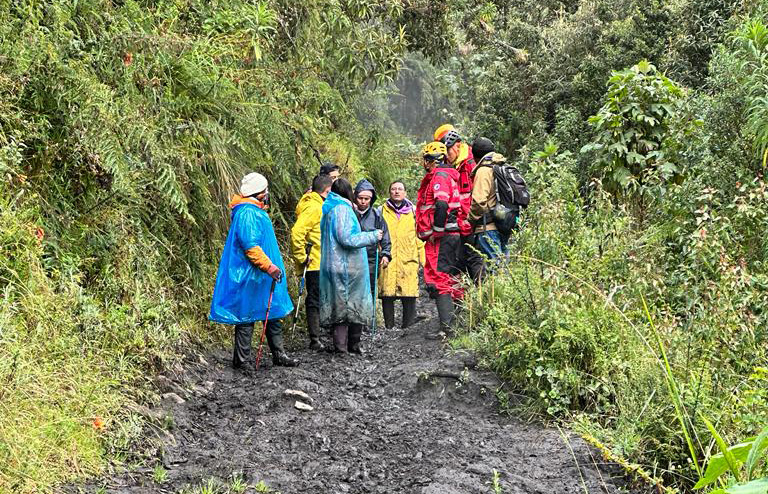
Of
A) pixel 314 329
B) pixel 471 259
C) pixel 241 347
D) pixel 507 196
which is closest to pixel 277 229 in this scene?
pixel 314 329

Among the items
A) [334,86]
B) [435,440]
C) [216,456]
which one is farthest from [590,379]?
[334,86]

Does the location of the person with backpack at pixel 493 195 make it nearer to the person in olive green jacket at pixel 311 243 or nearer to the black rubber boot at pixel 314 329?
the person in olive green jacket at pixel 311 243

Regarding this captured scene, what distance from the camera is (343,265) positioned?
29.5ft

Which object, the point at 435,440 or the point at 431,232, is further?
the point at 431,232

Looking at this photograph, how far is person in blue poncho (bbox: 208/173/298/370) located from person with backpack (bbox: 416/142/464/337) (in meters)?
1.92

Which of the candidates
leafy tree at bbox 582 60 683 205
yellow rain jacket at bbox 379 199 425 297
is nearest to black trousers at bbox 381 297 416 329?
yellow rain jacket at bbox 379 199 425 297

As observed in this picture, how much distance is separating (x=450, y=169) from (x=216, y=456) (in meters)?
4.62

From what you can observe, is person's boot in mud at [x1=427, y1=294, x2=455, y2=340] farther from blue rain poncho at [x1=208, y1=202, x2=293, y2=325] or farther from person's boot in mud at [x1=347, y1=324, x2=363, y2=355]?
blue rain poncho at [x1=208, y1=202, x2=293, y2=325]

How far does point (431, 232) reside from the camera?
9.41 m

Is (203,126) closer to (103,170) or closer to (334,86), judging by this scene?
(103,170)

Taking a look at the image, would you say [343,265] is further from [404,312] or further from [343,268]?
[404,312]

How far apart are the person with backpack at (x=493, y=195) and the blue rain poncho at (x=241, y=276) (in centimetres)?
213

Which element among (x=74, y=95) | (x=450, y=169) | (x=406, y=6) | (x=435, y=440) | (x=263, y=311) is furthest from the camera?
(x=406, y=6)

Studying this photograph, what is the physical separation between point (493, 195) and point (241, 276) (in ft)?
8.49
